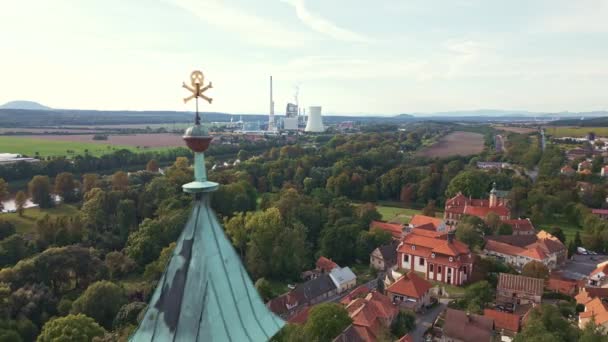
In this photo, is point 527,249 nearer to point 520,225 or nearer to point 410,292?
point 520,225

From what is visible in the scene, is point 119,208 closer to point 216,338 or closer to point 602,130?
point 216,338

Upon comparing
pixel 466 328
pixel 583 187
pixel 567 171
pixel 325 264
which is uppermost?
pixel 567 171

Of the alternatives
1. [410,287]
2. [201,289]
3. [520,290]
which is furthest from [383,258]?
[201,289]

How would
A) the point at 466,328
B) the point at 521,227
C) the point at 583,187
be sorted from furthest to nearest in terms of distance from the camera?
the point at 583,187
the point at 521,227
the point at 466,328

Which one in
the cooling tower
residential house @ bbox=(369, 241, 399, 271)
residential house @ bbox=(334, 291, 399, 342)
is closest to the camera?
residential house @ bbox=(334, 291, 399, 342)

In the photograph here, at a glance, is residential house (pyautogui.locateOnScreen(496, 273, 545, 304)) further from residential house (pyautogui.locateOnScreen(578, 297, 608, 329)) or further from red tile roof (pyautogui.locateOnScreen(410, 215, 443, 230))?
red tile roof (pyautogui.locateOnScreen(410, 215, 443, 230))

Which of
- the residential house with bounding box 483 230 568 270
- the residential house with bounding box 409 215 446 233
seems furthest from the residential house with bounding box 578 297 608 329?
the residential house with bounding box 409 215 446 233

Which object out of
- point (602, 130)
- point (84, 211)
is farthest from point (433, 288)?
point (602, 130)
